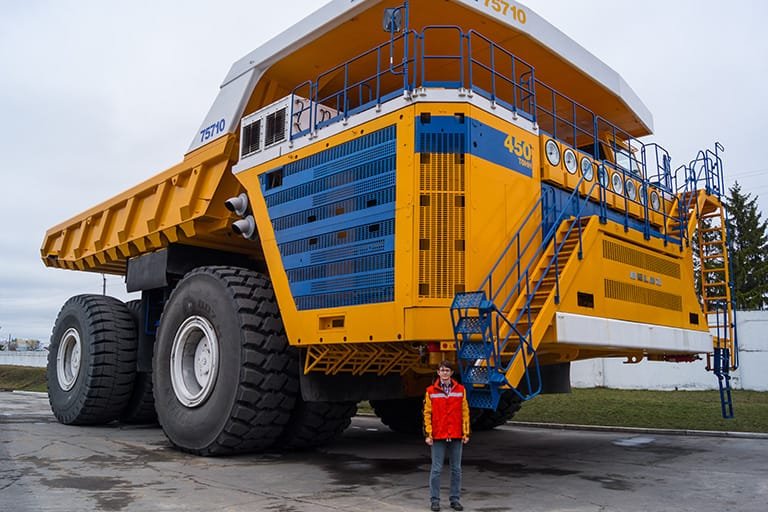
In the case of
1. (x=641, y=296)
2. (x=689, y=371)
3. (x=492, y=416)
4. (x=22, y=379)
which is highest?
(x=641, y=296)

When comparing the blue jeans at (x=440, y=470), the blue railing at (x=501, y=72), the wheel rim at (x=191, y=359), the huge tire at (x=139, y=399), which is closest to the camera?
the blue jeans at (x=440, y=470)

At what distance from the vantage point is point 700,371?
717 inches

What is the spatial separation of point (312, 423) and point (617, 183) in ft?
14.8

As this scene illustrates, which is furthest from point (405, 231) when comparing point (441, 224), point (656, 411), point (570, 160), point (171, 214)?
point (656, 411)

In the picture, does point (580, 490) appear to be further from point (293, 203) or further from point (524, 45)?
point (524, 45)

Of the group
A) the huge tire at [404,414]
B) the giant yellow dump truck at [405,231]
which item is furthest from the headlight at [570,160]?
the huge tire at [404,414]

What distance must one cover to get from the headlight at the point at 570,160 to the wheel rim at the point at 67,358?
8.66m

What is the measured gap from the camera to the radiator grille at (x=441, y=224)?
19.6 feet

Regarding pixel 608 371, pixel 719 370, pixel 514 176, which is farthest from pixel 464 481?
pixel 608 371

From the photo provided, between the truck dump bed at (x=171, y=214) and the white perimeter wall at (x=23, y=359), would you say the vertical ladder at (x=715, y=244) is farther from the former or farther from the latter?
the white perimeter wall at (x=23, y=359)

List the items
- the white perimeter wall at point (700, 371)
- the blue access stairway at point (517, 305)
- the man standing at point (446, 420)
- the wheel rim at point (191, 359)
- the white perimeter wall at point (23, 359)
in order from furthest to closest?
1. the white perimeter wall at point (23, 359)
2. the white perimeter wall at point (700, 371)
3. the wheel rim at point (191, 359)
4. the blue access stairway at point (517, 305)
5. the man standing at point (446, 420)

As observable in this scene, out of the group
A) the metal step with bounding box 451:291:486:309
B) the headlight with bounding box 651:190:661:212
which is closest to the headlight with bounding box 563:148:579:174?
the headlight with bounding box 651:190:661:212

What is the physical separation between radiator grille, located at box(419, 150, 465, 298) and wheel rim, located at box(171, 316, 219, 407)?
10.3 feet

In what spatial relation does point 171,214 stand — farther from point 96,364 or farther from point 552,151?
point 552,151
